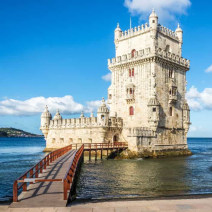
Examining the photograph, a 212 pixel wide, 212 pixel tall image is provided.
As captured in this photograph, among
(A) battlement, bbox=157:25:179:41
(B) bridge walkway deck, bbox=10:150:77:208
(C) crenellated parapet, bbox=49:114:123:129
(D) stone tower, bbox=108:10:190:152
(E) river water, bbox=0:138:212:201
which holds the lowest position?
(E) river water, bbox=0:138:212:201

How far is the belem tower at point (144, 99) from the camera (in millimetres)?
41031

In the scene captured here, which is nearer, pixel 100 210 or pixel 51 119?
pixel 100 210

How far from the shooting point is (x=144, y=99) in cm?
4191

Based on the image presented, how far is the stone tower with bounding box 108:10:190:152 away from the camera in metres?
40.8

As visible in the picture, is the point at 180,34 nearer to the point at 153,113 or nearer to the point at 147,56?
the point at 147,56

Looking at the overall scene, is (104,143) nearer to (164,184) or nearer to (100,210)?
(164,184)

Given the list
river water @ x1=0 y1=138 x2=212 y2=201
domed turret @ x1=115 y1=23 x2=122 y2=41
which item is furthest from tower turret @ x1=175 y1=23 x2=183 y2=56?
river water @ x1=0 y1=138 x2=212 y2=201

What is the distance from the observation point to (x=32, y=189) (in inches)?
607

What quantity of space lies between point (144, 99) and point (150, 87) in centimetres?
188

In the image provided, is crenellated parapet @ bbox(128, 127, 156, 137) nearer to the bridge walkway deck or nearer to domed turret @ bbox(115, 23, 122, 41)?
domed turret @ bbox(115, 23, 122, 41)

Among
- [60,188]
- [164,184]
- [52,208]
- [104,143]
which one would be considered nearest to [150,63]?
[104,143]

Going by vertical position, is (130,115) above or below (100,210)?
above

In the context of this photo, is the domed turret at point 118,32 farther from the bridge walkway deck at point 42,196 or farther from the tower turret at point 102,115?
the bridge walkway deck at point 42,196

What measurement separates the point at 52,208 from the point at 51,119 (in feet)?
132
